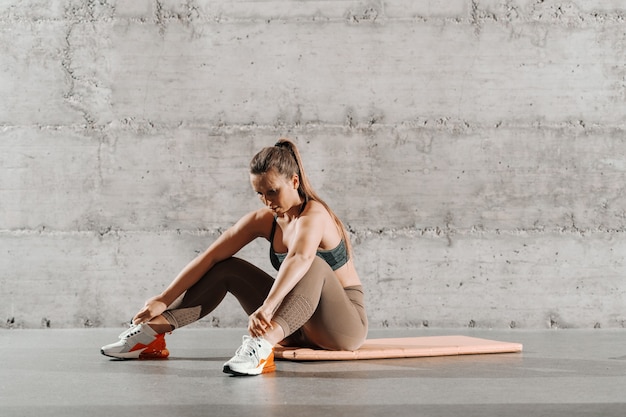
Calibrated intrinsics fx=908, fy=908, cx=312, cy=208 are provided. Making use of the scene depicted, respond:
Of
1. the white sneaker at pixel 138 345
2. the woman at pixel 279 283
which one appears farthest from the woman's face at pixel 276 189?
the white sneaker at pixel 138 345

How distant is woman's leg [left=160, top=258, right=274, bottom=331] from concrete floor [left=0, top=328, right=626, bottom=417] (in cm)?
19

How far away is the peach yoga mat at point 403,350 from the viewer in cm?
344

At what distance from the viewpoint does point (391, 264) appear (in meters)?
5.16

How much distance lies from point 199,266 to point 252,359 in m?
0.58

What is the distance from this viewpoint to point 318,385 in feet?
9.12

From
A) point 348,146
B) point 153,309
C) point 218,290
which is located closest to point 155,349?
point 153,309

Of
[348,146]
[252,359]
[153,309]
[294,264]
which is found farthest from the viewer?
[348,146]

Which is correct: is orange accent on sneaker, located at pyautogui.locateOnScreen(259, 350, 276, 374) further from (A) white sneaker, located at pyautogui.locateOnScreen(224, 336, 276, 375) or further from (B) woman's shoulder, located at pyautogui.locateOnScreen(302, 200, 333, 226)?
(B) woman's shoulder, located at pyautogui.locateOnScreen(302, 200, 333, 226)

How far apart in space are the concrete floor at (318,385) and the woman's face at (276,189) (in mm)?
587

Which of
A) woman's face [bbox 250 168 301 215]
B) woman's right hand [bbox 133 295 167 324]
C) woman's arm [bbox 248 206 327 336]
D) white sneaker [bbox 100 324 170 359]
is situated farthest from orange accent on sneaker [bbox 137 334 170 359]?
Answer: woman's face [bbox 250 168 301 215]

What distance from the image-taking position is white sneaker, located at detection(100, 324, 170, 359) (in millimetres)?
3506

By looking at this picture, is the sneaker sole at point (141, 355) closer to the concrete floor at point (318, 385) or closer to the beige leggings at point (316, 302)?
the concrete floor at point (318, 385)

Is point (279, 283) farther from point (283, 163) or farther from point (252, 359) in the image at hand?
point (283, 163)

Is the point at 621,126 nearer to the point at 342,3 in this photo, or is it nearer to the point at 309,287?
the point at 342,3
